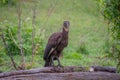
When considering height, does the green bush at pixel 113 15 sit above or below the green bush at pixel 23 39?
above

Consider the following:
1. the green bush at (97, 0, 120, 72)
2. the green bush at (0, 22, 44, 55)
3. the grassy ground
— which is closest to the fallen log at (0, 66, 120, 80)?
the green bush at (97, 0, 120, 72)

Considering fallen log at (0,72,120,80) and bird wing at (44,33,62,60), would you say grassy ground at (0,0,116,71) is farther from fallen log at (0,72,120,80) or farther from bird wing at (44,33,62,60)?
fallen log at (0,72,120,80)

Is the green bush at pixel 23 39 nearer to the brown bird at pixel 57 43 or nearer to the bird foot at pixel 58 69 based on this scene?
the brown bird at pixel 57 43

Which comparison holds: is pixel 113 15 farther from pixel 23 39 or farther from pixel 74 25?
pixel 74 25

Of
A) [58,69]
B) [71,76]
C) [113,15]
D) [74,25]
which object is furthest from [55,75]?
[74,25]

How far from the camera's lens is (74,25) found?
1661cm

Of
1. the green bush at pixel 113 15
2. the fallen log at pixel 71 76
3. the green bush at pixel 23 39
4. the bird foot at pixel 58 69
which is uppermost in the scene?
the green bush at pixel 113 15

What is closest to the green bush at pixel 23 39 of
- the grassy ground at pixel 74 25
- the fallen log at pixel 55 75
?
the grassy ground at pixel 74 25

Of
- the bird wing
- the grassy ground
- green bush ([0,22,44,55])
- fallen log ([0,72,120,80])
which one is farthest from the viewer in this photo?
the grassy ground

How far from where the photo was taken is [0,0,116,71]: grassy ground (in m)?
11.8

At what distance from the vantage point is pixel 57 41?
852cm

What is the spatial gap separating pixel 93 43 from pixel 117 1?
727 cm

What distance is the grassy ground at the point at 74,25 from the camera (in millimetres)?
11797

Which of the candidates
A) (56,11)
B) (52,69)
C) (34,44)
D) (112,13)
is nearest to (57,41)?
(52,69)
